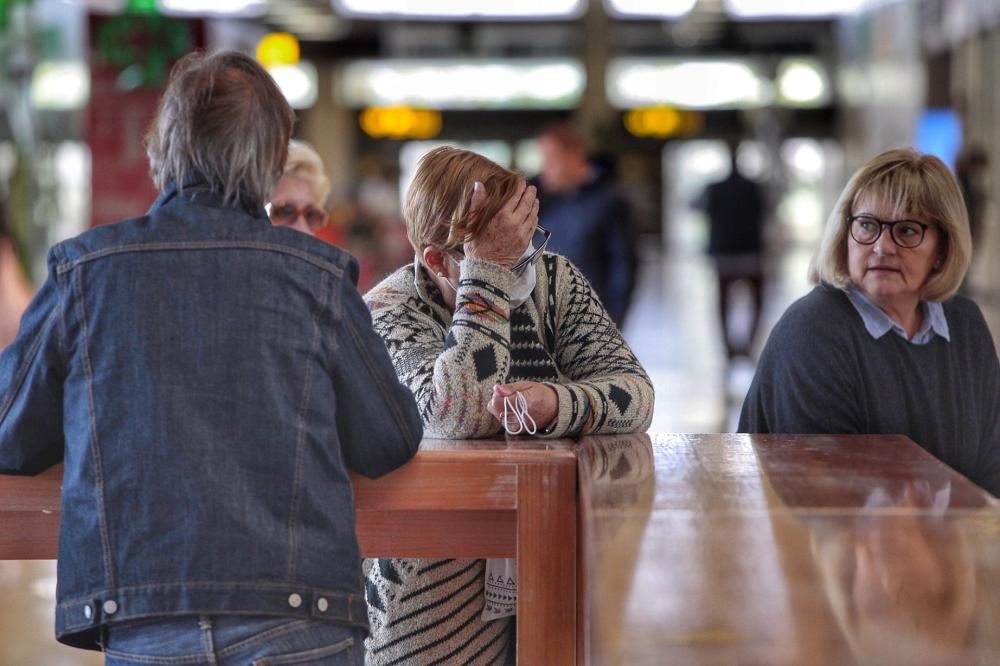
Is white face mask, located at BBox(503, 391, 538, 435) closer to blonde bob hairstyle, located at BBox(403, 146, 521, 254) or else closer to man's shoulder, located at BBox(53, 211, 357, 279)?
blonde bob hairstyle, located at BBox(403, 146, 521, 254)

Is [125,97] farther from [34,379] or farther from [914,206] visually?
[34,379]

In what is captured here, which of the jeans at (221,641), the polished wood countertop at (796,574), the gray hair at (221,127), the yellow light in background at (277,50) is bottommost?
the jeans at (221,641)

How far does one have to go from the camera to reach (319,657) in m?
1.72

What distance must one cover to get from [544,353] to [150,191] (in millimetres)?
6022

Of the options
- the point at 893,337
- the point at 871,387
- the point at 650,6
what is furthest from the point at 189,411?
the point at 650,6

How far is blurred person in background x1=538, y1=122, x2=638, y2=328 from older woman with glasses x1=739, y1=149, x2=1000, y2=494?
154 inches

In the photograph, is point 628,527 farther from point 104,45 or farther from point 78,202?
point 78,202

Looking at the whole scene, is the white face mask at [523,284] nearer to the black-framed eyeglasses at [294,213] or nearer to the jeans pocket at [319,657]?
the jeans pocket at [319,657]

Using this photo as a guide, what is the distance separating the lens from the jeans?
5.54ft

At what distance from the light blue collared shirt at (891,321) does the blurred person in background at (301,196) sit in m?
1.55

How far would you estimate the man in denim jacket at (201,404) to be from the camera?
1.67 m

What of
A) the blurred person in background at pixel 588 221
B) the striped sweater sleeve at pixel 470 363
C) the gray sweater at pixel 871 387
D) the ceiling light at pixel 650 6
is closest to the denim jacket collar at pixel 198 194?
the striped sweater sleeve at pixel 470 363

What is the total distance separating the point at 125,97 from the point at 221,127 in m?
6.57

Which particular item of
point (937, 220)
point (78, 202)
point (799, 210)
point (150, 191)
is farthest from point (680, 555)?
point (799, 210)
